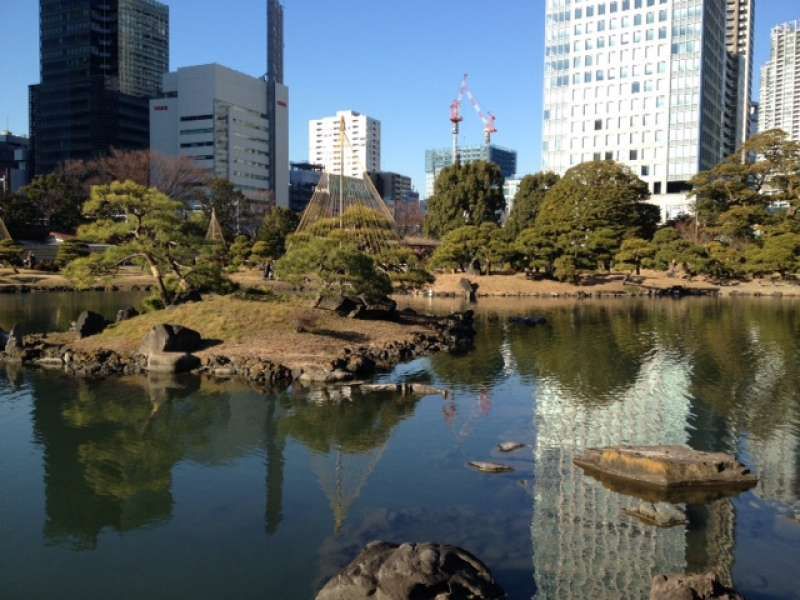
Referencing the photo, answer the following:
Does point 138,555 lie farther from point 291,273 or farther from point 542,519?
point 291,273

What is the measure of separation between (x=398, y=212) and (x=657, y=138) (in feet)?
142

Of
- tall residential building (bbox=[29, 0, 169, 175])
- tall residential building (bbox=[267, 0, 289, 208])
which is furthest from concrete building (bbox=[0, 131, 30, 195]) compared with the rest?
tall residential building (bbox=[267, 0, 289, 208])

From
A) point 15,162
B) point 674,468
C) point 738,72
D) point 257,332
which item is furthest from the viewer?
point 738,72

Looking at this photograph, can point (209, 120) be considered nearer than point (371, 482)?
No

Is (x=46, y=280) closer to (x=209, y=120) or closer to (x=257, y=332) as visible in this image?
(x=257, y=332)

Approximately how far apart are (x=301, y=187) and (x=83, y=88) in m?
50.9

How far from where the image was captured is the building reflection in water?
32.0ft

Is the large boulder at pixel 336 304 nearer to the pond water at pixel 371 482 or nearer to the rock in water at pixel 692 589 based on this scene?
the pond water at pixel 371 482

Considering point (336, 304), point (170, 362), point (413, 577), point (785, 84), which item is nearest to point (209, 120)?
point (336, 304)

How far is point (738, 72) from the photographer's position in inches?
5517

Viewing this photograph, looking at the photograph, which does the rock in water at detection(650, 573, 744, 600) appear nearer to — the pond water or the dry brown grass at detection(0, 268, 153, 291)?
the pond water

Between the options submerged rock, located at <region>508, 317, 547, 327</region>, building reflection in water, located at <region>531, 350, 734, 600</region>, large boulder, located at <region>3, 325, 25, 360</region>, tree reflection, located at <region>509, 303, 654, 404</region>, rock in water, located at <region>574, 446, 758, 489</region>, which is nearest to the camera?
building reflection in water, located at <region>531, 350, 734, 600</region>

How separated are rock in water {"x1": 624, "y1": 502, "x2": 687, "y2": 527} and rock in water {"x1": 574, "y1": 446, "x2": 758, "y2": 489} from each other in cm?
100

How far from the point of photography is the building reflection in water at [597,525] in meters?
9.76
